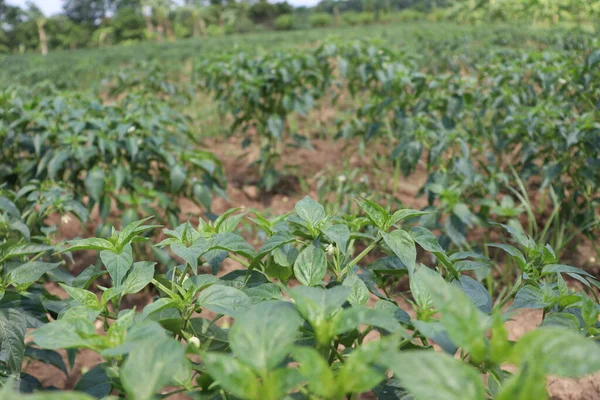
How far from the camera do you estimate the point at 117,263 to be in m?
0.90

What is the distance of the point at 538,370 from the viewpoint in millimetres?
474

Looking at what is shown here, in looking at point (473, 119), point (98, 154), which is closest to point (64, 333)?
point (98, 154)

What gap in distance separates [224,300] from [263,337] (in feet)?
0.81

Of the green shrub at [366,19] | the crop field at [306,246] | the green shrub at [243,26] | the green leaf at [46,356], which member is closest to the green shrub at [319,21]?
the green shrub at [366,19]

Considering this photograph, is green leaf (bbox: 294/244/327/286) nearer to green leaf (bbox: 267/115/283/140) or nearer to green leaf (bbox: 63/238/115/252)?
green leaf (bbox: 63/238/115/252)

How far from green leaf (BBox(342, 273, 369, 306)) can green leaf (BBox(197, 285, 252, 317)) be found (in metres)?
0.18

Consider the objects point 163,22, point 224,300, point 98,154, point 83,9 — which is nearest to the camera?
point 224,300

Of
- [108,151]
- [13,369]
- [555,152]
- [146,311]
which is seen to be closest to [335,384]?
[146,311]

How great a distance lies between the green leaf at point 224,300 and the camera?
0.79 metres

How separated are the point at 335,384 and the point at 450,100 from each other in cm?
256

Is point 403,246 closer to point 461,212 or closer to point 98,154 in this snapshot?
point 461,212

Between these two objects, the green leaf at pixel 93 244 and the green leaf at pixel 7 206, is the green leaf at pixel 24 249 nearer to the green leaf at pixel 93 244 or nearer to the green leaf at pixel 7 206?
the green leaf at pixel 7 206

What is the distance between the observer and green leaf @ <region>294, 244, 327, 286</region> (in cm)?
86

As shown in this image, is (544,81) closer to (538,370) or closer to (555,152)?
(555,152)
